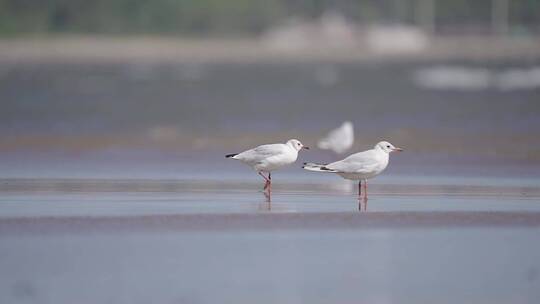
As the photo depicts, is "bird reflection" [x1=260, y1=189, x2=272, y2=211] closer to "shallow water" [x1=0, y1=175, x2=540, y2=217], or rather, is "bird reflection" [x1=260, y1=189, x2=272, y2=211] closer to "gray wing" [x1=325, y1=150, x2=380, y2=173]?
"shallow water" [x1=0, y1=175, x2=540, y2=217]

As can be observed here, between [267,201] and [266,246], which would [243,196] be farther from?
[266,246]

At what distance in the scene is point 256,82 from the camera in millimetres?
44344

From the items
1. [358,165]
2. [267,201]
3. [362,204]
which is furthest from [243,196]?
[362,204]

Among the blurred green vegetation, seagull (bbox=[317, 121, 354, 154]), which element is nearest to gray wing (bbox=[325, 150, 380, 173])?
seagull (bbox=[317, 121, 354, 154])

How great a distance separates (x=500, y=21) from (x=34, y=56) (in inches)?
1634

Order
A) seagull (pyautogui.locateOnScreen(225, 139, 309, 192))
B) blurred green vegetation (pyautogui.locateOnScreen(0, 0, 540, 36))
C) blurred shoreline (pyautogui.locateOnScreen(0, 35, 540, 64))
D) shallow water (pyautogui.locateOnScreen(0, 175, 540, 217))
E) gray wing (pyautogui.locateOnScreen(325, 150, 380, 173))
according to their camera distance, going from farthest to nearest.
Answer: blurred green vegetation (pyautogui.locateOnScreen(0, 0, 540, 36)) < blurred shoreline (pyautogui.locateOnScreen(0, 35, 540, 64)) < seagull (pyautogui.locateOnScreen(225, 139, 309, 192)) < gray wing (pyautogui.locateOnScreen(325, 150, 380, 173)) < shallow water (pyautogui.locateOnScreen(0, 175, 540, 217))

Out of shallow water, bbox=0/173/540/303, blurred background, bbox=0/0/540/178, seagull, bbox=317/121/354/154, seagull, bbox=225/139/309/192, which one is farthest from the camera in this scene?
blurred background, bbox=0/0/540/178

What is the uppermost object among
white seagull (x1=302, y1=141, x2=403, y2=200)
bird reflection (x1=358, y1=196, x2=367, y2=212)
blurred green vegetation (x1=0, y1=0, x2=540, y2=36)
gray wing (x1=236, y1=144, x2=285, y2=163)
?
blurred green vegetation (x1=0, y1=0, x2=540, y2=36)

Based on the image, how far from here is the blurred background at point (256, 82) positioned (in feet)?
69.5

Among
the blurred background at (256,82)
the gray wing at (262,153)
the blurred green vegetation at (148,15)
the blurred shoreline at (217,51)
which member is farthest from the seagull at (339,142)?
the blurred green vegetation at (148,15)

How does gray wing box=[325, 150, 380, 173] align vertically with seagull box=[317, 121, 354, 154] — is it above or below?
below

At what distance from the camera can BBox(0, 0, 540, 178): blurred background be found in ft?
69.5

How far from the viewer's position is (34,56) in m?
57.7

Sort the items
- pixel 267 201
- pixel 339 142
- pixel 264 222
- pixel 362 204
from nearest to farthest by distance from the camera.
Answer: pixel 264 222
pixel 362 204
pixel 267 201
pixel 339 142
